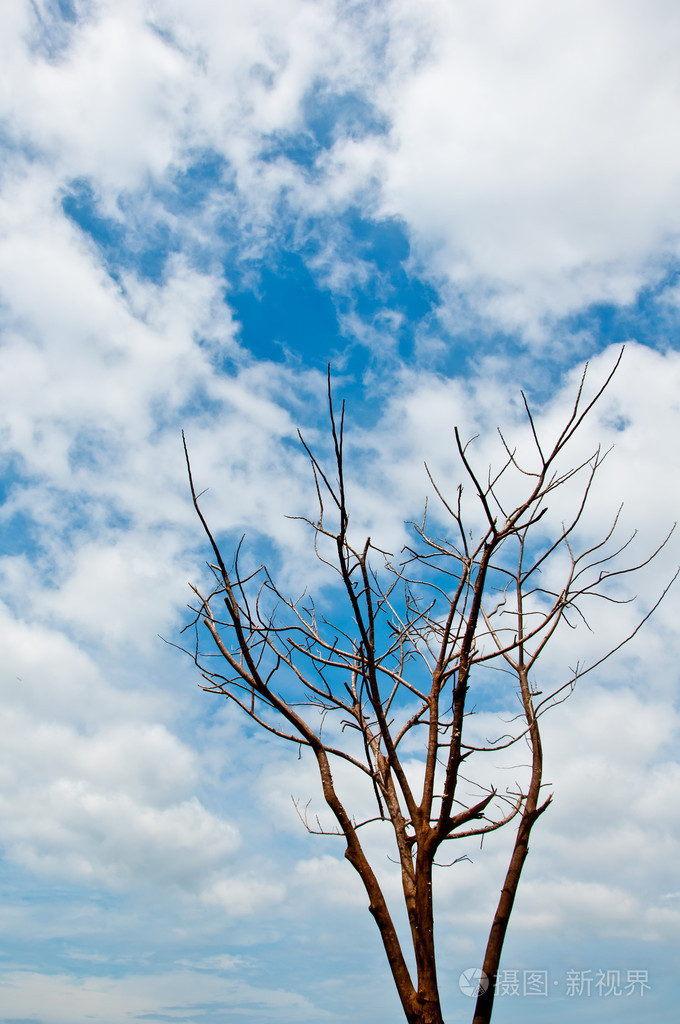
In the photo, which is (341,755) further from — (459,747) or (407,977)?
(407,977)

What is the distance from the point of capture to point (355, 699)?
187 inches

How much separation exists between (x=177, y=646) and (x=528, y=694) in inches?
101

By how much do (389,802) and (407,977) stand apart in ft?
2.94

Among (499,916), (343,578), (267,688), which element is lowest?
(499,916)

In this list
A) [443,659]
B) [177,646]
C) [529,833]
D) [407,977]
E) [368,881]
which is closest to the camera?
[407,977]

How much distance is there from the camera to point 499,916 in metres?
3.82

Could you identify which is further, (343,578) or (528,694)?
(528,694)

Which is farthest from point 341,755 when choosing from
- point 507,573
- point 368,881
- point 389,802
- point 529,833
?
point 507,573

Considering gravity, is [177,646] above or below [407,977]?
above

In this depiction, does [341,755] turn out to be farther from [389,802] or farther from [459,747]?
[459,747]

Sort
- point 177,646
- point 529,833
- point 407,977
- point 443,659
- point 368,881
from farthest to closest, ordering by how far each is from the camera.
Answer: point 177,646
point 443,659
point 529,833
point 368,881
point 407,977

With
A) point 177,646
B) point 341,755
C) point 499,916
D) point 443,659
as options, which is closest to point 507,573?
point 443,659

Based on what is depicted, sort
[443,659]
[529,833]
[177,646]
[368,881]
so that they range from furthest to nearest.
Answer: [177,646] → [443,659] → [529,833] → [368,881]

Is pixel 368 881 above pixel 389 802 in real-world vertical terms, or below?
below
